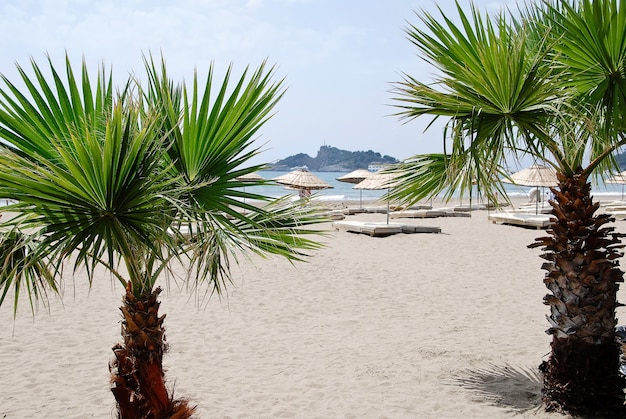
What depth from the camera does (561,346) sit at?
418 centimetres

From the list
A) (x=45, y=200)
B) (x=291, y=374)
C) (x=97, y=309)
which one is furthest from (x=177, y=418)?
(x=97, y=309)

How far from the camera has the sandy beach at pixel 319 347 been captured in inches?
181

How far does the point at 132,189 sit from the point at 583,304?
3.26 metres

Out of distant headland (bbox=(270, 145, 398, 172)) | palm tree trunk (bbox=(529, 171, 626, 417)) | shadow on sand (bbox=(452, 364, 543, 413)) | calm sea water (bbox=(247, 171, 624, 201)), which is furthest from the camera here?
distant headland (bbox=(270, 145, 398, 172))

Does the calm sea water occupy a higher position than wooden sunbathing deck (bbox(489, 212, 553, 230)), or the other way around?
the calm sea water

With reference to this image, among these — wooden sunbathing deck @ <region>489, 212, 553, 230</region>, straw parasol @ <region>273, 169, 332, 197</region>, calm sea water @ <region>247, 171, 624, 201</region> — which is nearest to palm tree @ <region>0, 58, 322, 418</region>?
wooden sunbathing deck @ <region>489, 212, 553, 230</region>

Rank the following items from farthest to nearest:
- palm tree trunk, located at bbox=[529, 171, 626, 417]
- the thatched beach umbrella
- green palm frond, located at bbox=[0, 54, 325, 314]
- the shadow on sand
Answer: the thatched beach umbrella, the shadow on sand, palm tree trunk, located at bbox=[529, 171, 626, 417], green palm frond, located at bbox=[0, 54, 325, 314]

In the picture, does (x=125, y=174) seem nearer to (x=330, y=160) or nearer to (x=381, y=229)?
(x=381, y=229)

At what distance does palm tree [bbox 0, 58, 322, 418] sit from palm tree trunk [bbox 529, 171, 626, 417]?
192 centimetres

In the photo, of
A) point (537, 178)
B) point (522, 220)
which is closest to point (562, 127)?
point (522, 220)

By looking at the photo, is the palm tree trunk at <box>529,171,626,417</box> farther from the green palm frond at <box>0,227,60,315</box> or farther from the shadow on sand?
the green palm frond at <box>0,227,60,315</box>

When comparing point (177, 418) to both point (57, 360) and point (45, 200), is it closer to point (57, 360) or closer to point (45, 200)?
point (45, 200)

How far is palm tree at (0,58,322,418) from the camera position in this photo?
7.52 ft

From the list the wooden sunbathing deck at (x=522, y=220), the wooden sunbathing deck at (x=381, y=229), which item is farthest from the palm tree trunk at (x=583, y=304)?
the wooden sunbathing deck at (x=522, y=220)
